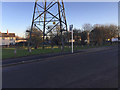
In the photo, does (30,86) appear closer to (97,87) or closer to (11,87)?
(11,87)

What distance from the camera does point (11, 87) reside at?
4.44 m

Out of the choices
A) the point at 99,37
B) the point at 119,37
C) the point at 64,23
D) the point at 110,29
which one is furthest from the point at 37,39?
the point at 119,37

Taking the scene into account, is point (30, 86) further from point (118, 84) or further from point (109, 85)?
point (118, 84)

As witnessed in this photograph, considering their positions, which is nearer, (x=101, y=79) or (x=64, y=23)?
(x=101, y=79)

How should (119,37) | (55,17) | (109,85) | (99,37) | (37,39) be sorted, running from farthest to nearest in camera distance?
(119,37), (99,37), (37,39), (55,17), (109,85)

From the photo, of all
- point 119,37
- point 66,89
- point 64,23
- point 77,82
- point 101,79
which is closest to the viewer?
point 66,89

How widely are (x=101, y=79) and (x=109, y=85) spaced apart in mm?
646

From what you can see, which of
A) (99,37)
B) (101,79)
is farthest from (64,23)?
(99,37)

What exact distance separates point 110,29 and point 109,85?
49.1 meters

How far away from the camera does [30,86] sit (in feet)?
14.6

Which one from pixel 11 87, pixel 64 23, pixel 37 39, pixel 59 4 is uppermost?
pixel 59 4

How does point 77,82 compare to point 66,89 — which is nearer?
point 66,89

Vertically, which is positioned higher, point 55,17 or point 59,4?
point 59,4

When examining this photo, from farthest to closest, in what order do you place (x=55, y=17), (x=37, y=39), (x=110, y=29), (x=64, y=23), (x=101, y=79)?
(x=110, y=29), (x=37, y=39), (x=64, y=23), (x=55, y=17), (x=101, y=79)
